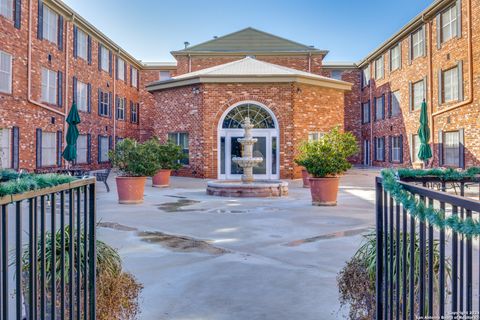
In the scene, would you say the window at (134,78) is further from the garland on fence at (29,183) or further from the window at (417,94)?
the garland on fence at (29,183)

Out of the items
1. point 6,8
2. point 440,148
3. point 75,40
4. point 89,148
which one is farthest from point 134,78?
point 440,148

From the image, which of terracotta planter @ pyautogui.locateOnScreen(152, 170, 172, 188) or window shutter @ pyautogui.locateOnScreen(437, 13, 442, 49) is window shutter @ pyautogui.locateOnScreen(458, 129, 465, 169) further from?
terracotta planter @ pyautogui.locateOnScreen(152, 170, 172, 188)

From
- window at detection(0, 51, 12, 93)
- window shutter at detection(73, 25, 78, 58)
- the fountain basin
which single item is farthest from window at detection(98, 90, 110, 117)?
the fountain basin

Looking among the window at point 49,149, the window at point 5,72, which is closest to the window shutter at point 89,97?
the window at point 49,149

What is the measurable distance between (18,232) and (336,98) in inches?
789

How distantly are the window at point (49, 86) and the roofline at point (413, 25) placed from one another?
19762 millimetres

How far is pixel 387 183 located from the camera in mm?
2477

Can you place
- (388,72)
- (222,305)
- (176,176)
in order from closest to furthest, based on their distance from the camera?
(222,305) → (176,176) → (388,72)

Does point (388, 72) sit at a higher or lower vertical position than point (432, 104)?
higher

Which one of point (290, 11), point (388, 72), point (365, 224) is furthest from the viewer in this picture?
point (388, 72)

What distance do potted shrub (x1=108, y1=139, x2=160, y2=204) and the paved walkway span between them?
50 centimetres

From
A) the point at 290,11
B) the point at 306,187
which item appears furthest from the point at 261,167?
the point at 290,11

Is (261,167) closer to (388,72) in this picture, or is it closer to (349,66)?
(388,72)

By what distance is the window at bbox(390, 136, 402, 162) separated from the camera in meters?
25.8
